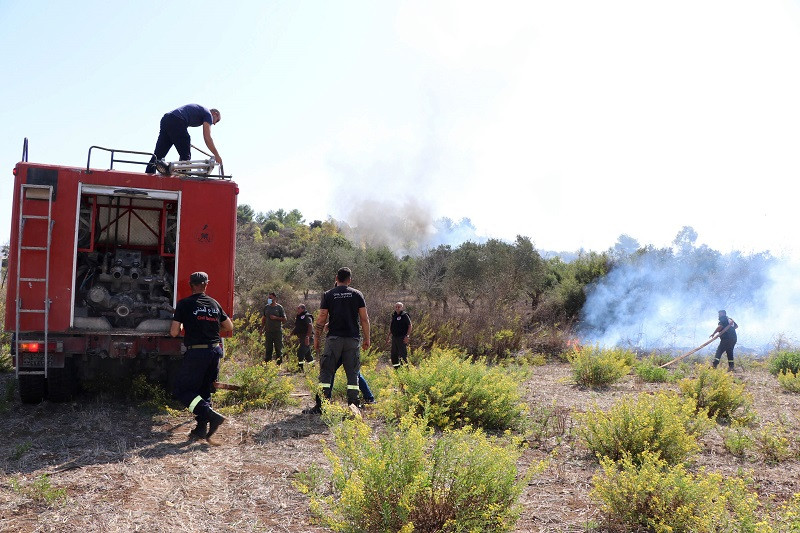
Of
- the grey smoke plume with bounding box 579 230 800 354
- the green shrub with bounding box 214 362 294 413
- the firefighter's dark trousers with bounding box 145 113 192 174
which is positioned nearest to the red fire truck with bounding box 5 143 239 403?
the firefighter's dark trousers with bounding box 145 113 192 174

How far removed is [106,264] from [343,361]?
3.19 metres

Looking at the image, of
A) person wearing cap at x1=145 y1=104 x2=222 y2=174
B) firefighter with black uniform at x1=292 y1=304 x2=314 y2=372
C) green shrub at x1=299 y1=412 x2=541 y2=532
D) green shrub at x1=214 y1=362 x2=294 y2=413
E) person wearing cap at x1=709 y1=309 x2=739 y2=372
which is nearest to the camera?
green shrub at x1=299 y1=412 x2=541 y2=532

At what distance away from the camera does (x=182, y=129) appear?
8.35 meters

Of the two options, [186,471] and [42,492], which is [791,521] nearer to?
[186,471]

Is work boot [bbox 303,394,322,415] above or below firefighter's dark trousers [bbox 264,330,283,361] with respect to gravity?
below

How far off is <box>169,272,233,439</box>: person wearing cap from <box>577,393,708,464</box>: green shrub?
372 centimetres

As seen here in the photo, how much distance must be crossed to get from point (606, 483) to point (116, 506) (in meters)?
3.37

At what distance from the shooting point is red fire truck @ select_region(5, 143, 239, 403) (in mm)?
6977

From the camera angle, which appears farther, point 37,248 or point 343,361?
point 343,361

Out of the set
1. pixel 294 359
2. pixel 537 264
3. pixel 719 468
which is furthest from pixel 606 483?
pixel 537 264

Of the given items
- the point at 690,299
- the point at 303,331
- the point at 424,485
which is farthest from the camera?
the point at 690,299

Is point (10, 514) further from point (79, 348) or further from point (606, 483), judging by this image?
point (606, 483)

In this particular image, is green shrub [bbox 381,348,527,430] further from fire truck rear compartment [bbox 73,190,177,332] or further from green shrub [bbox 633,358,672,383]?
green shrub [bbox 633,358,672,383]

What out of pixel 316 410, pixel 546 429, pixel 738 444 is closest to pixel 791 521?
pixel 738 444
